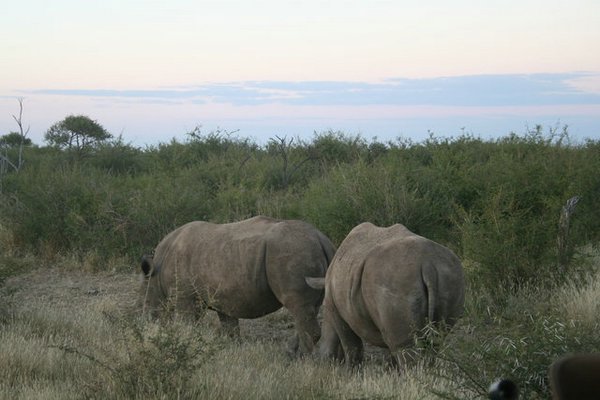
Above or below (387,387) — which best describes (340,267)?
above

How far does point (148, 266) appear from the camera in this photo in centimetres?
1015

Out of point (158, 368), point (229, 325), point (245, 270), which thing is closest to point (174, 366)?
point (158, 368)

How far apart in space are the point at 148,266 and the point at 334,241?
4064 mm

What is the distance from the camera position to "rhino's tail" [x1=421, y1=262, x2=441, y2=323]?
22.2 ft

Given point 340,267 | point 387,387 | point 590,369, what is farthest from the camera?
point 340,267

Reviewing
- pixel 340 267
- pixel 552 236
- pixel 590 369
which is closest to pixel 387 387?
pixel 340 267

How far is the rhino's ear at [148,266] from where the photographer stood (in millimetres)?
10086

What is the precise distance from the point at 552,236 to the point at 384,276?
5.07 meters

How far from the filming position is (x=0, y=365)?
22.9ft

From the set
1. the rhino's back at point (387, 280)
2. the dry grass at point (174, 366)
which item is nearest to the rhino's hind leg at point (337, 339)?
the dry grass at point (174, 366)

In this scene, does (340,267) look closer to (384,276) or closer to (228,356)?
(384,276)

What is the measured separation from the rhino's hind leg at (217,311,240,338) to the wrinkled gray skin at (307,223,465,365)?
2272 mm

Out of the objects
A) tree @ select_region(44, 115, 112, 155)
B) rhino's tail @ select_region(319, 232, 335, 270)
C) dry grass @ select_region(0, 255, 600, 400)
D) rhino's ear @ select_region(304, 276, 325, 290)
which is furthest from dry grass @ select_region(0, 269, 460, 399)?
tree @ select_region(44, 115, 112, 155)

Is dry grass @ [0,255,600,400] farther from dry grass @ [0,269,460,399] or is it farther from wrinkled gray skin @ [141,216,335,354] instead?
wrinkled gray skin @ [141,216,335,354]
